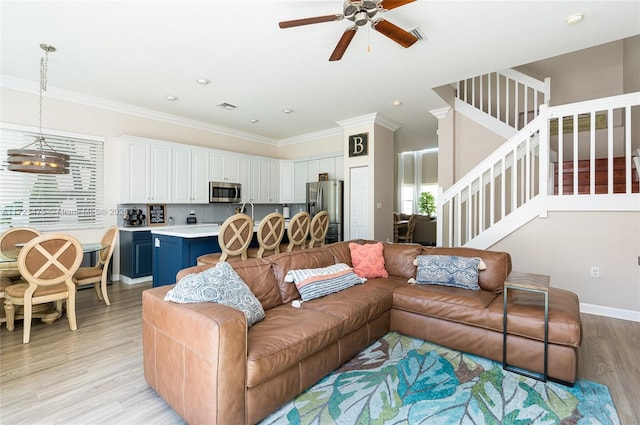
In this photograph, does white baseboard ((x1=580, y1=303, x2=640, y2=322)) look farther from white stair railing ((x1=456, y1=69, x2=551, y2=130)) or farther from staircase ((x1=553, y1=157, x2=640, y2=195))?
white stair railing ((x1=456, y1=69, x2=551, y2=130))

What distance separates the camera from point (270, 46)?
3.29 meters

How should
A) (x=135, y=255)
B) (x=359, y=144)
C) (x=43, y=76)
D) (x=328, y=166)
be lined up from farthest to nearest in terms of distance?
1. (x=328, y=166)
2. (x=359, y=144)
3. (x=135, y=255)
4. (x=43, y=76)

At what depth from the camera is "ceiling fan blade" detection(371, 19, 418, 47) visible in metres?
2.37

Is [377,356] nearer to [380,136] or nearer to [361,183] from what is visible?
[361,183]

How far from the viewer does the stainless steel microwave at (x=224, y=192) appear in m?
6.11

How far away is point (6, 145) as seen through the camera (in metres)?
4.10

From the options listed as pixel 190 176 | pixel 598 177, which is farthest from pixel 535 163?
pixel 190 176

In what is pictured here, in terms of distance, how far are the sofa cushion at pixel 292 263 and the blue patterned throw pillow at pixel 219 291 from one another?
0.48m

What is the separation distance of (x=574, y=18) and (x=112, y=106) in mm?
6075

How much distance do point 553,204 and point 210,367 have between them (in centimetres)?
398

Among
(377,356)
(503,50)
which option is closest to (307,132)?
(503,50)

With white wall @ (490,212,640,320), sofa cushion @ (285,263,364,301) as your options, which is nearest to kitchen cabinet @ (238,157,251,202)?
sofa cushion @ (285,263,364,301)

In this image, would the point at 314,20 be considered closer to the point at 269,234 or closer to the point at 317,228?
the point at 269,234

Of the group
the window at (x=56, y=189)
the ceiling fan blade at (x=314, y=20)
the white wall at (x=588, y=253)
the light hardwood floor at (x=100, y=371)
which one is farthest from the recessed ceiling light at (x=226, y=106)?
the white wall at (x=588, y=253)
